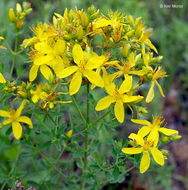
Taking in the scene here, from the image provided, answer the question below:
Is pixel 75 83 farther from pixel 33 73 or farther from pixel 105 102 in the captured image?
pixel 33 73

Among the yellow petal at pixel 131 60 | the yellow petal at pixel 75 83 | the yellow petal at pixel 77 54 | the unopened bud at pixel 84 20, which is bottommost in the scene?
the yellow petal at pixel 75 83

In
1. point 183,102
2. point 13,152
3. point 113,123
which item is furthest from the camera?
point 183,102

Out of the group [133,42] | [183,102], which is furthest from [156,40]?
[133,42]

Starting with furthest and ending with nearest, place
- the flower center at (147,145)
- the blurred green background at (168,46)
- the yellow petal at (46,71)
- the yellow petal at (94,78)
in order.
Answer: the blurred green background at (168,46), the yellow petal at (46,71), the flower center at (147,145), the yellow petal at (94,78)

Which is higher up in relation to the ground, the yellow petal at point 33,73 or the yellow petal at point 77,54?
the yellow petal at point 77,54

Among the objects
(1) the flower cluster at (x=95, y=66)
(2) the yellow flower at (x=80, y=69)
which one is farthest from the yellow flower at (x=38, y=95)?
(2) the yellow flower at (x=80, y=69)

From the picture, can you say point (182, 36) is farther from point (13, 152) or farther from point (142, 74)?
point (13, 152)

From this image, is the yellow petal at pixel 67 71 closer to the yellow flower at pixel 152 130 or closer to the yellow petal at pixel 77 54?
the yellow petal at pixel 77 54
